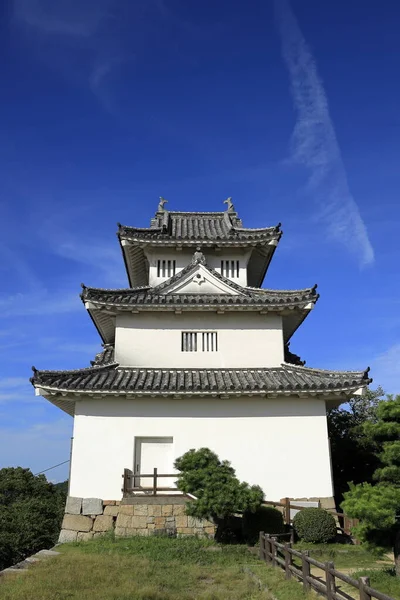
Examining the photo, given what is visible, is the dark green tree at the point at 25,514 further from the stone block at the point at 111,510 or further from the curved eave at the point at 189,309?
the curved eave at the point at 189,309

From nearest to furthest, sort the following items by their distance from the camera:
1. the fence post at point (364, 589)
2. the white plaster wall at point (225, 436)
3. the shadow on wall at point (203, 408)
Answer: the fence post at point (364, 589)
the white plaster wall at point (225, 436)
the shadow on wall at point (203, 408)

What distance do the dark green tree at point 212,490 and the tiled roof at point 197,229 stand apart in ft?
32.1

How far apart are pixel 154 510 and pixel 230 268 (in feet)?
34.9

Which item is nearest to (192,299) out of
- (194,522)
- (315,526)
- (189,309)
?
(189,309)

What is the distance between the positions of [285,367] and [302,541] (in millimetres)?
6087

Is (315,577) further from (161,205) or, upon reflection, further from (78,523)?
(161,205)

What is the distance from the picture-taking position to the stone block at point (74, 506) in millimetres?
15945

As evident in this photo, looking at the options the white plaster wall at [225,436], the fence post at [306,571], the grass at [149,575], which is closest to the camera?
the grass at [149,575]

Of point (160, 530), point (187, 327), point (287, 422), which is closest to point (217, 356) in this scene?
point (187, 327)

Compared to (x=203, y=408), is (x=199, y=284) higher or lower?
higher

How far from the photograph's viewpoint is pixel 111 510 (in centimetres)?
1599

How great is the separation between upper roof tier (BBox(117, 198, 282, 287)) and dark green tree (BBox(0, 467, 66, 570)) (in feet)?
72.6

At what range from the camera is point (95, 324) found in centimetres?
2083

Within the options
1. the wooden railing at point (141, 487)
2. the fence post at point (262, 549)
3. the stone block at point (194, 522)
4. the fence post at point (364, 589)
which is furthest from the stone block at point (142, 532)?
the fence post at point (364, 589)
